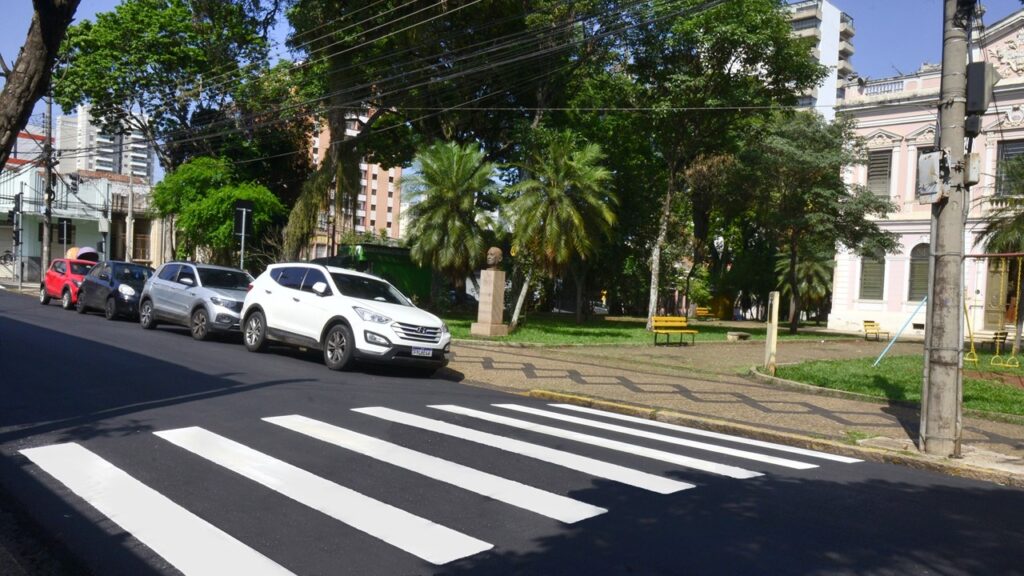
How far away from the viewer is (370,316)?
41.2 feet

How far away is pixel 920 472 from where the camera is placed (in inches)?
304

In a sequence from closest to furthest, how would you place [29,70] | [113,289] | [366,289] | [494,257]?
[29,70] → [366,289] → [113,289] → [494,257]

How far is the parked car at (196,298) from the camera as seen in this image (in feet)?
52.2

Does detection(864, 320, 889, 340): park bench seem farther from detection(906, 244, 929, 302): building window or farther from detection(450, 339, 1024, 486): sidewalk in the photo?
detection(450, 339, 1024, 486): sidewalk

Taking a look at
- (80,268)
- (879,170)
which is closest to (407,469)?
(80,268)

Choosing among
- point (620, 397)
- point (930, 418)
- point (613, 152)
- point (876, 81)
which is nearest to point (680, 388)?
point (620, 397)

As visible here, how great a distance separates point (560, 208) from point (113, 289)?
12011 mm

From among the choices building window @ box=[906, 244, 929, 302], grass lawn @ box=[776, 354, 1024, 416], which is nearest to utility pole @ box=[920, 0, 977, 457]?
grass lawn @ box=[776, 354, 1024, 416]

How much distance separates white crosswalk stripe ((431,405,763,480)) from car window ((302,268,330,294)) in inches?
194

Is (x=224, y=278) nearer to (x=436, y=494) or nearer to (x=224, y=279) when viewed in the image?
(x=224, y=279)

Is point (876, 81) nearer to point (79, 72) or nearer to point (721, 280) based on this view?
point (721, 280)

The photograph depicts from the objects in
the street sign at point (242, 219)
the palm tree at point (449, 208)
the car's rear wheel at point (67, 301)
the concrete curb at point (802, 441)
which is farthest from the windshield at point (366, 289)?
the car's rear wheel at point (67, 301)

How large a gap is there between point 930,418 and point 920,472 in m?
0.73

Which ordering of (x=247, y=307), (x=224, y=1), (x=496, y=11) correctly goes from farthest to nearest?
(x=224, y=1)
(x=496, y=11)
(x=247, y=307)
